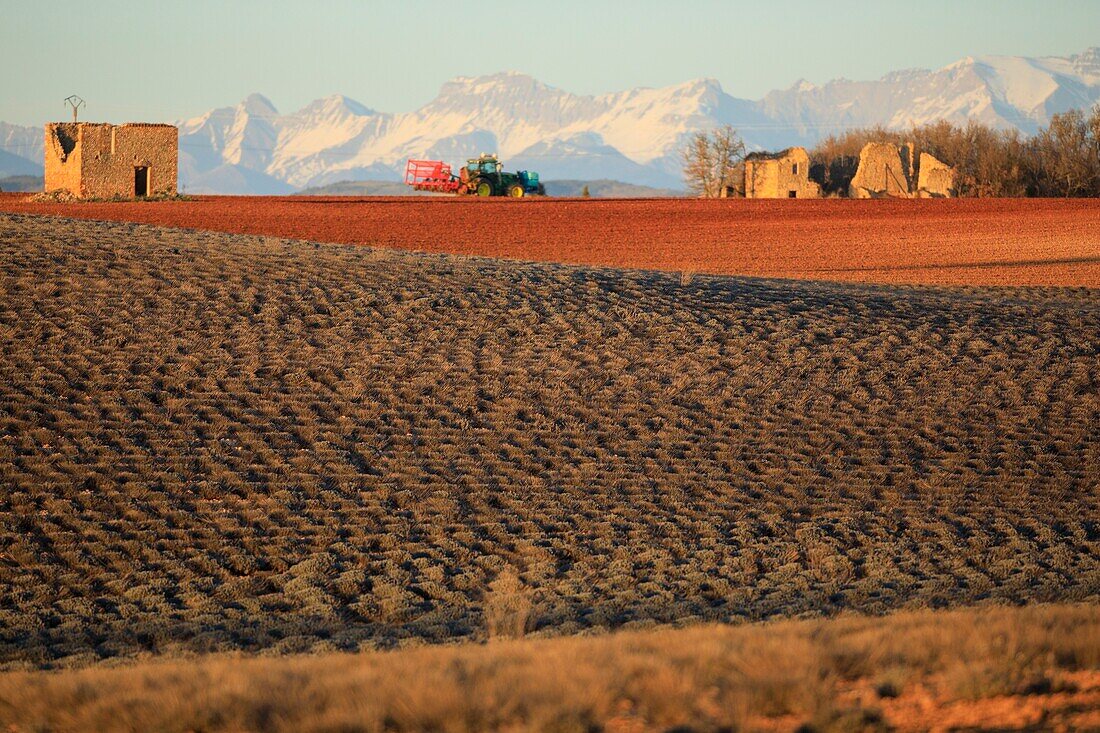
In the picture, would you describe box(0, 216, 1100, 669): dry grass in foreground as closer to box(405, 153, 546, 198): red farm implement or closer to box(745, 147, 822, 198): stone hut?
box(405, 153, 546, 198): red farm implement

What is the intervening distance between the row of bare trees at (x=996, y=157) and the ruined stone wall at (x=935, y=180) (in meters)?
1.14

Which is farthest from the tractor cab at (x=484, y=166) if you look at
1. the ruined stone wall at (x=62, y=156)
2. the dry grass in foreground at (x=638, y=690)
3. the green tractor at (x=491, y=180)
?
the dry grass in foreground at (x=638, y=690)

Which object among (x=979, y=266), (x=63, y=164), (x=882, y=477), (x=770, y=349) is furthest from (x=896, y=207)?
(x=882, y=477)

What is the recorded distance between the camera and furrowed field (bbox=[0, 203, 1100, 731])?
507cm

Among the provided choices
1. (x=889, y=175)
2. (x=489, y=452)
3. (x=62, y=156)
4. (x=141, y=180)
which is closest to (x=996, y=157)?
(x=889, y=175)

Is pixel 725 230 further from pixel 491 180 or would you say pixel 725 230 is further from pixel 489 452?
pixel 489 452

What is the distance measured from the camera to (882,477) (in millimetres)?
10992

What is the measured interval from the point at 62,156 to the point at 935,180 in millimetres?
42730

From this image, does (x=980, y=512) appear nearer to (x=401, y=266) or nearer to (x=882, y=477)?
(x=882, y=477)

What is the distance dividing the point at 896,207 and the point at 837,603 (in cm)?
4239

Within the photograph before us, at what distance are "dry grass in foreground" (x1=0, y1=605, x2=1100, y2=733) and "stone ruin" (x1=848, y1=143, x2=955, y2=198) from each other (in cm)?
6201

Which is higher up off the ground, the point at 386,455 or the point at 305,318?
the point at 305,318

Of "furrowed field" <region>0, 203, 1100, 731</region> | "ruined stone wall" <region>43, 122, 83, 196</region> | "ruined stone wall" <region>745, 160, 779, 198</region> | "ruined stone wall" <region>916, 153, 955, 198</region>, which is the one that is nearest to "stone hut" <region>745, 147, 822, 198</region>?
"ruined stone wall" <region>745, 160, 779, 198</region>

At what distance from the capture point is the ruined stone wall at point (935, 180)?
63969 millimetres
